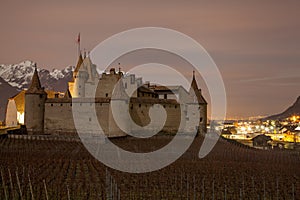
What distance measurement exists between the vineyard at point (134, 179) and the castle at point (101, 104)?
11491 millimetres

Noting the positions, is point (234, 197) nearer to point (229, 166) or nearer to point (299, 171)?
point (229, 166)

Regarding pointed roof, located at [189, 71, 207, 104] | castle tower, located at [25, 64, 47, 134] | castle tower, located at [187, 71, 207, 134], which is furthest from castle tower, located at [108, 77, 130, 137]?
pointed roof, located at [189, 71, 207, 104]

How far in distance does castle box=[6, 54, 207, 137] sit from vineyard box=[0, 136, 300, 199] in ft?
37.7

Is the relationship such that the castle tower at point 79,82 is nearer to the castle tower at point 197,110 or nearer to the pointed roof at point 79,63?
the pointed roof at point 79,63

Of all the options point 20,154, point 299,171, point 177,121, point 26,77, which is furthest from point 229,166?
point 26,77

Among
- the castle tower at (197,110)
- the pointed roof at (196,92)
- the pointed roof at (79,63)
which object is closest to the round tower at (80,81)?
the pointed roof at (79,63)

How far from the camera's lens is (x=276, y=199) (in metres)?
20.1

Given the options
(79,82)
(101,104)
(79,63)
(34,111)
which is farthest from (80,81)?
(101,104)

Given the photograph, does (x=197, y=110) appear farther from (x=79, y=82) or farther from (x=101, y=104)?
(x=79, y=82)

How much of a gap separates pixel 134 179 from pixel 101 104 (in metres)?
25.5

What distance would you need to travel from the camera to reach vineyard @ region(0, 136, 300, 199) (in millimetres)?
20181

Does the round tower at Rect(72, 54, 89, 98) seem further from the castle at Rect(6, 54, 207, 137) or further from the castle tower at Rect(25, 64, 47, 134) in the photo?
the castle tower at Rect(25, 64, 47, 134)

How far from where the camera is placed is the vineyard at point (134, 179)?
2018 cm

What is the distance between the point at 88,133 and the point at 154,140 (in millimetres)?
7822
